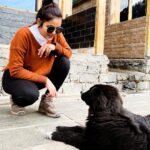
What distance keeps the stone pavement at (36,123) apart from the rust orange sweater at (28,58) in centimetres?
46

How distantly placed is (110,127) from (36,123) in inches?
42.4

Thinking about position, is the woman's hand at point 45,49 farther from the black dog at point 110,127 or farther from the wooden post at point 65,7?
the wooden post at point 65,7

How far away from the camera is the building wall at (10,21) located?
5352mm

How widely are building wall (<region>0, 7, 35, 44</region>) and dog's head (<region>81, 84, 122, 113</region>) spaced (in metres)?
3.16

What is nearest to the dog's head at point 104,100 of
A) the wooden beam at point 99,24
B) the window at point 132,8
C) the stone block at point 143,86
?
the wooden beam at point 99,24

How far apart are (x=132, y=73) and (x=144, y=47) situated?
0.61 meters

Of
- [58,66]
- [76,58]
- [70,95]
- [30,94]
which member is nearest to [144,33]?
[76,58]

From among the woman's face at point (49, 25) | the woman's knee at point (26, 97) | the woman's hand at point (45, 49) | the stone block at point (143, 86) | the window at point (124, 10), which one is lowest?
the stone block at point (143, 86)

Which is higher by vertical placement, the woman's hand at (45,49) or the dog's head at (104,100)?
the woman's hand at (45,49)

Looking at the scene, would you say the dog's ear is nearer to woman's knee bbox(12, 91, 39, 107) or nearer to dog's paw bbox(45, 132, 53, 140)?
dog's paw bbox(45, 132, 53, 140)

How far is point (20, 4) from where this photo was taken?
5.71m

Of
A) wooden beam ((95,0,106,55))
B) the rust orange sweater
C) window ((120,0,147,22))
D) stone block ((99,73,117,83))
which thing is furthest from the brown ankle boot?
window ((120,0,147,22))

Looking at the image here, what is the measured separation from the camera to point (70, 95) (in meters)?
5.00

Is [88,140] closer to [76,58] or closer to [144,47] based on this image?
[76,58]
